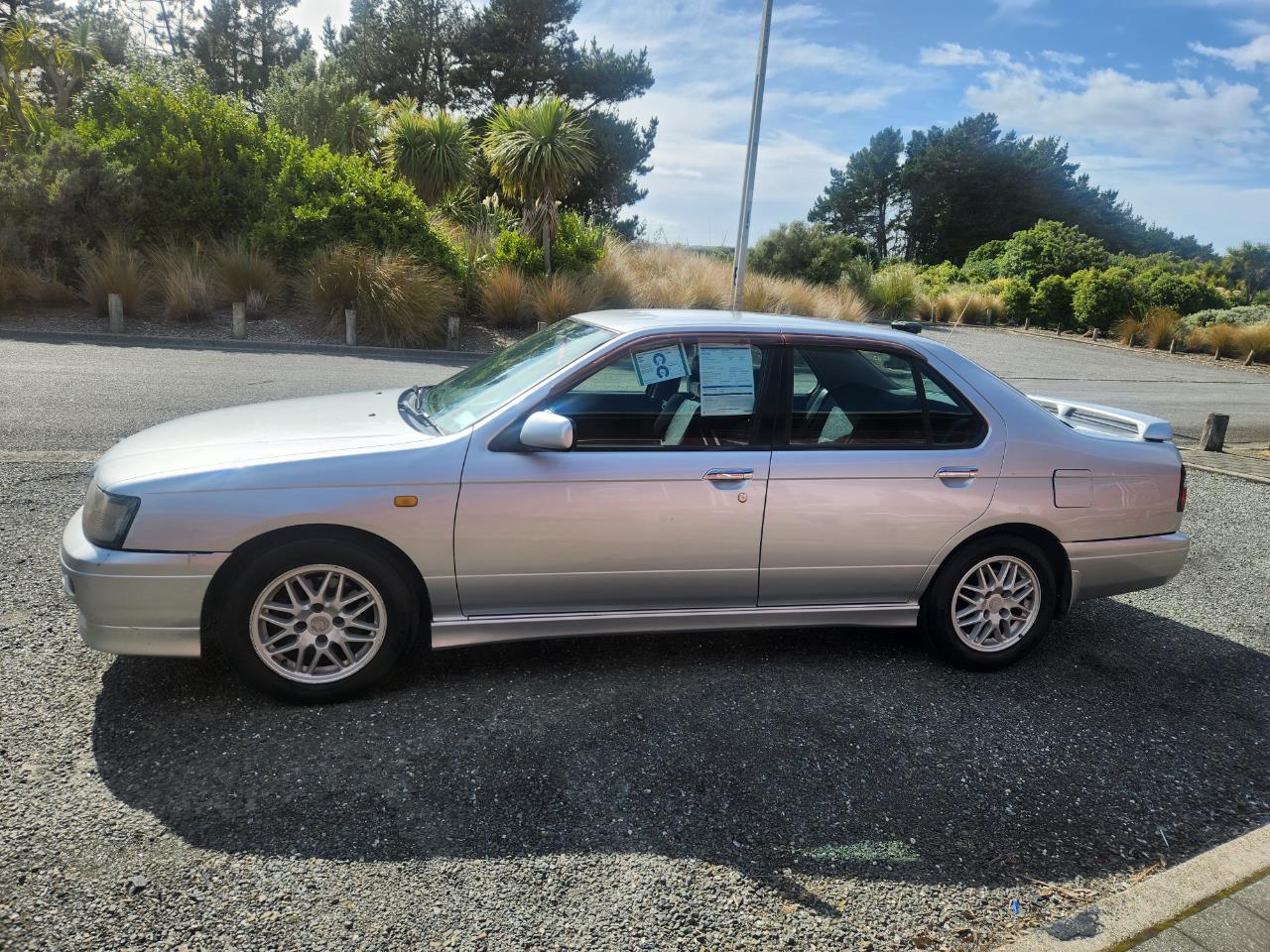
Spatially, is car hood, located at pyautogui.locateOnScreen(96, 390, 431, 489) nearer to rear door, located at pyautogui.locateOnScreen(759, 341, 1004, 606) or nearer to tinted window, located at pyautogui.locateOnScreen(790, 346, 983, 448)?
rear door, located at pyautogui.locateOnScreen(759, 341, 1004, 606)

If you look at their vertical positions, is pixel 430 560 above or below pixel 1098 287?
below

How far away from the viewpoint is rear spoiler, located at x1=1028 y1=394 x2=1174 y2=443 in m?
4.50

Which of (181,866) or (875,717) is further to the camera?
(875,717)

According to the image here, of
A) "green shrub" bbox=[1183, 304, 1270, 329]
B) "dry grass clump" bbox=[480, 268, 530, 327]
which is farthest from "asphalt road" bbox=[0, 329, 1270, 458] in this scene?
"green shrub" bbox=[1183, 304, 1270, 329]

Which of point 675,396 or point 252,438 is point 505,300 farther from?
point 252,438

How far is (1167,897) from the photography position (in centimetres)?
269

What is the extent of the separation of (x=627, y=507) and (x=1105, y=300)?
3138 cm

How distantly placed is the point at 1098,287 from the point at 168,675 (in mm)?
32504

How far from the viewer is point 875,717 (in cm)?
374

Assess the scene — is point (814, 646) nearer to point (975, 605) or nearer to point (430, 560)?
point (975, 605)

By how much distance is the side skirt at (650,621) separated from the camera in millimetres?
3641

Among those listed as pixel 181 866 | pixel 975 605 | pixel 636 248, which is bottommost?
pixel 181 866

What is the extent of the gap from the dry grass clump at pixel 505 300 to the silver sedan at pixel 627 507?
13841mm

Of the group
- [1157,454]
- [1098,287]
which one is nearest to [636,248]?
[1098,287]
